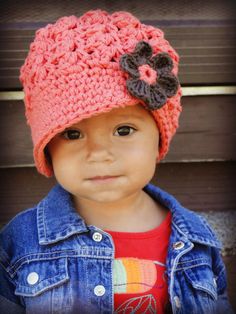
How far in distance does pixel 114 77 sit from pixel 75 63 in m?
0.11

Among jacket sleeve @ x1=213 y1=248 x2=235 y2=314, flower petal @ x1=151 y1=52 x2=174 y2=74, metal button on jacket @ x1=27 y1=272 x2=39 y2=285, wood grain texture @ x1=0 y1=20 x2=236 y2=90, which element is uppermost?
flower petal @ x1=151 y1=52 x2=174 y2=74

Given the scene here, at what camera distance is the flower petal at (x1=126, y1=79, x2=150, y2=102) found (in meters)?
1.15

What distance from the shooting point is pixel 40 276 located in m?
1.26

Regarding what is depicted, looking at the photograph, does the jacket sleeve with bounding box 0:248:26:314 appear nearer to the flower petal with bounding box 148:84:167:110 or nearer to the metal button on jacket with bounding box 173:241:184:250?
the metal button on jacket with bounding box 173:241:184:250

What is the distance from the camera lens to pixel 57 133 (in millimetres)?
1224

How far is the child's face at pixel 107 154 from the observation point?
1.21 metres

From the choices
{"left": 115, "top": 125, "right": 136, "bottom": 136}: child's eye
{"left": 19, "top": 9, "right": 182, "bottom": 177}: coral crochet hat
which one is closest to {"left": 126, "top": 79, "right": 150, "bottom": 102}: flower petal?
{"left": 19, "top": 9, "right": 182, "bottom": 177}: coral crochet hat

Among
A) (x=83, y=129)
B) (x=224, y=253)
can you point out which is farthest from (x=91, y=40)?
(x=224, y=253)

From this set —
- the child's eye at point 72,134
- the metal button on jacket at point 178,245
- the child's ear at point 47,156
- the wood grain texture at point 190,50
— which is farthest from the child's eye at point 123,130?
the wood grain texture at point 190,50

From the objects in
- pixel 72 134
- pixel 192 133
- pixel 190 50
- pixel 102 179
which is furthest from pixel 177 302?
pixel 190 50

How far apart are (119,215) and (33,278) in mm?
319

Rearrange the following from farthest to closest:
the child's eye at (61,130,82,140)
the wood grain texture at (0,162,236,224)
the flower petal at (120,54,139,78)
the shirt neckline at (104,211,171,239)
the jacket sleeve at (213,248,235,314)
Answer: the wood grain texture at (0,162,236,224) → the jacket sleeve at (213,248,235,314) → the shirt neckline at (104,211,171,239) → the child's eye at (61,130,82,140) → the flower petal at (120,54,139,78)

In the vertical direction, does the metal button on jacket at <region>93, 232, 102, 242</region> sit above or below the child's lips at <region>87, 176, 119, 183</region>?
below

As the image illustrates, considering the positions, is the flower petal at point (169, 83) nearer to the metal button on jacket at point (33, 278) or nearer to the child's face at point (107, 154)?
the child's face at point (107, 154)
